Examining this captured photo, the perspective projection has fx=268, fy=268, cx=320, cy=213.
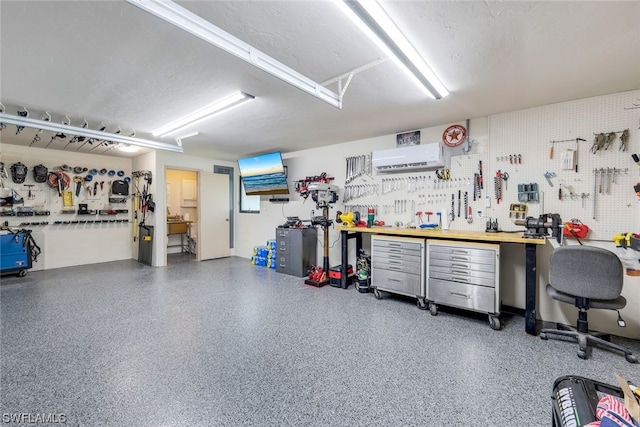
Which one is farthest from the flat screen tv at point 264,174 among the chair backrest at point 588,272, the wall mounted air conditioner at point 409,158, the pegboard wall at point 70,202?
the chair backrest at point 588,272

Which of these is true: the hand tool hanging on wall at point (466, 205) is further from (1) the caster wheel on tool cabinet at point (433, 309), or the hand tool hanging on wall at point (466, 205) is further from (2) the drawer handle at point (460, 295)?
(1) the caster wheel on tool cabinet at point (433, 309)

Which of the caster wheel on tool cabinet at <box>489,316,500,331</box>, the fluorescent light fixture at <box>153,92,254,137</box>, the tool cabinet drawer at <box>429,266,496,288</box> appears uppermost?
the fluorescent light fixture at <box>153,92,254,137</box>

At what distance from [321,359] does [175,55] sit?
2.81m

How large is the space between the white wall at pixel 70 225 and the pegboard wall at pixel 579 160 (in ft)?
25.8

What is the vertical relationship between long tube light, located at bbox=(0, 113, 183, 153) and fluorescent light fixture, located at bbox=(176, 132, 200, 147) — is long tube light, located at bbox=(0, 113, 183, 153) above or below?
below

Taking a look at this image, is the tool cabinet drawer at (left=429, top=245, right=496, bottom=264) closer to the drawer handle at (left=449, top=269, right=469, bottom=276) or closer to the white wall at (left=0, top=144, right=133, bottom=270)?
the drawer handle at (left=449, top=269, right=469, bottom=276)

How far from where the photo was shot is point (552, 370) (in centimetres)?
219

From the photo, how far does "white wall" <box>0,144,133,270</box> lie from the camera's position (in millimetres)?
5387

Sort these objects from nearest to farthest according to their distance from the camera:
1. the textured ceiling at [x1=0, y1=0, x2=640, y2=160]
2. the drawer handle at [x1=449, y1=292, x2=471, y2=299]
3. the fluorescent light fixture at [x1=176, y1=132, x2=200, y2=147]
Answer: the textured ceiling at [x1=0, y1=0, x2=640, y2=160] < the drawer handle at [x1=449, y1=292, x2=471, y2=299] < the fluorescent light fixture at [x1=176, y1=132, x2=200, y2=147]

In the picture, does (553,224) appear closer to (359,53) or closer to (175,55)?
(359,53)

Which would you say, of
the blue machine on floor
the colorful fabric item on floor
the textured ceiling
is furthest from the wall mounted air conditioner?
the blue machine on floor

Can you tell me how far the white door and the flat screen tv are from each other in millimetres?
983

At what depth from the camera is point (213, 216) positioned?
6.70 meters

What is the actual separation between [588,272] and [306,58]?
3.11 metres
